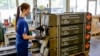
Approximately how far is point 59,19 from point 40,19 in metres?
0.38

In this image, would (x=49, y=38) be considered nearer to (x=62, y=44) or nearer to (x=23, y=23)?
(x=62, y=44)

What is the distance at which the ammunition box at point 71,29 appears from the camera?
259cm

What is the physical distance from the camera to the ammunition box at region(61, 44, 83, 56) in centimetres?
267

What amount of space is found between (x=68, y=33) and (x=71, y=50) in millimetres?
354

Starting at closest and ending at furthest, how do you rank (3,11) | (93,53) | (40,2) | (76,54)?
(76,54) → (93,53) → (3,11) → (40,2)

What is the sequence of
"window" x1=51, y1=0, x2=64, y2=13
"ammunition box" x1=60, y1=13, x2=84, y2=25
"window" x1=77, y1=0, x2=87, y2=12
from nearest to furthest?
"ammunition box" x1=60, y1=13, x2=84, y2=25, "window" x1=51, y1=0, x2=64, y2=13, "window" x1=77, y1=0, x2=87, y2=12

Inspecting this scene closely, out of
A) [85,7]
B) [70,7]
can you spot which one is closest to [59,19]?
[70,7]

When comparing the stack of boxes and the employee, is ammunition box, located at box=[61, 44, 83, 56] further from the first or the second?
the employee

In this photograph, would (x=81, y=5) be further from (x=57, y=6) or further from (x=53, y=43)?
(x=53, y=43)

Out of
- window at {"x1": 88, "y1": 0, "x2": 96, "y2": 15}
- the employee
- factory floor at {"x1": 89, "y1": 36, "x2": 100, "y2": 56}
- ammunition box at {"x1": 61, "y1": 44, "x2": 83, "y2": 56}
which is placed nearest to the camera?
the employee

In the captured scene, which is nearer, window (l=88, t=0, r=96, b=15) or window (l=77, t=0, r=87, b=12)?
window (l=77, t=0, r=87, b=12)

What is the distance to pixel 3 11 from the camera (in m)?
4.68

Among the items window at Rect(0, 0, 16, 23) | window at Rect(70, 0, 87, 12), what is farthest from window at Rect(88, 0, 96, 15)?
window at Rect(0, 0, 16, 23)

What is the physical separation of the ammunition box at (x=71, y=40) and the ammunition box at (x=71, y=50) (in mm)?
82
